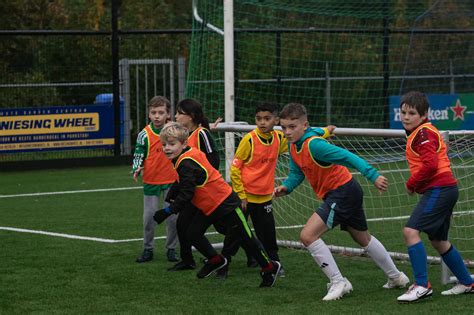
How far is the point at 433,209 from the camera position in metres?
7.82

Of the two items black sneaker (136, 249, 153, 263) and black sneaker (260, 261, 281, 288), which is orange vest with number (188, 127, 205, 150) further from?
black sneaker (260, 261, 281, 288)

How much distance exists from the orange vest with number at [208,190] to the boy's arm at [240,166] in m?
0.53

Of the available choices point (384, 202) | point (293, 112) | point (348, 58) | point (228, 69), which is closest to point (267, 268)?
point (293, 112)

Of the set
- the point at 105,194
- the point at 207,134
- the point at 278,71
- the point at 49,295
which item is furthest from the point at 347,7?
the point at 49,295

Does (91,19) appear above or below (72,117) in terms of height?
above

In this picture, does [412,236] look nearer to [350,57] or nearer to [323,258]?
[323,258]

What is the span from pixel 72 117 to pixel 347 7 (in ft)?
18.5

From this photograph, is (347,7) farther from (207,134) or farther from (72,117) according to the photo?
(207,134)

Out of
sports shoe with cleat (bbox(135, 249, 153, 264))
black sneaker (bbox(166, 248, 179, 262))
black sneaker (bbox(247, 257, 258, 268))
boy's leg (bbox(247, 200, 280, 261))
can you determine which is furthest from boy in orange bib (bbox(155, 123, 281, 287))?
sports shoe with cleat (bbox(135, 249, 153, 264))

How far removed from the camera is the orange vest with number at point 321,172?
8.28m

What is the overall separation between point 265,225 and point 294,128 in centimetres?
146

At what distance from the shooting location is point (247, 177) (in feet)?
30.9

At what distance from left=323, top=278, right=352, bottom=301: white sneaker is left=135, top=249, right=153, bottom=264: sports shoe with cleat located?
96.1 inches

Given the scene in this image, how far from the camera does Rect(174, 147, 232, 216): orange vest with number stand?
346 inches
